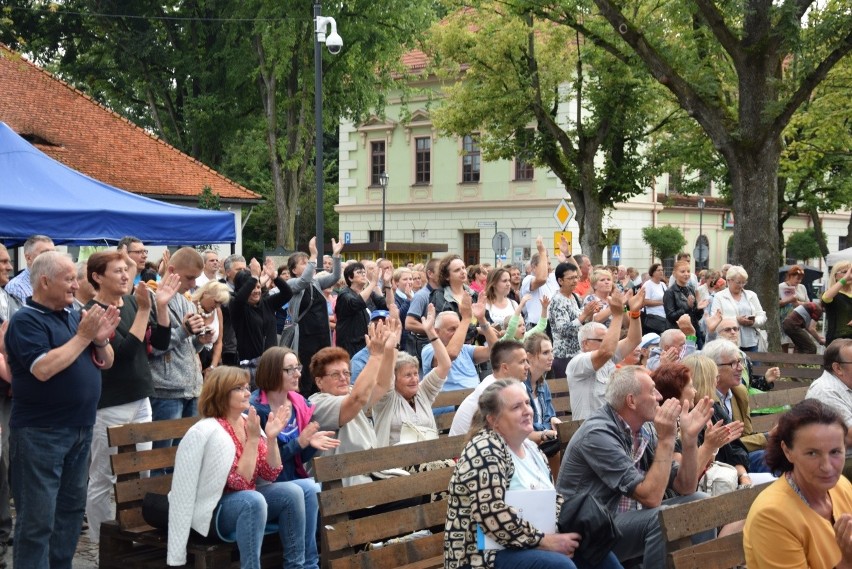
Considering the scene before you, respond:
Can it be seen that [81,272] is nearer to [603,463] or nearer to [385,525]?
[385,525]

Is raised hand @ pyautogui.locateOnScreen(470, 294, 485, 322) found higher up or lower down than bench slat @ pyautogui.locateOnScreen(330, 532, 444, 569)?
higher up

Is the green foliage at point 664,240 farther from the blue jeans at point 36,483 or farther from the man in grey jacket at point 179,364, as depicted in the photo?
the blue jeans at point 36,483

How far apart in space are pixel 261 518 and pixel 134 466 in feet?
3.31

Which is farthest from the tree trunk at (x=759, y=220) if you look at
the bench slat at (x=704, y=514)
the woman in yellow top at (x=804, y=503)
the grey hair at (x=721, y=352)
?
the woman in yellow top at (x=804, y=503)

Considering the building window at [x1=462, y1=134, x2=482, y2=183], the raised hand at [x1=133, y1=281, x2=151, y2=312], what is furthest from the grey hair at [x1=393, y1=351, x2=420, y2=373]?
the building window at [x1=462, y1=134, x2=482, y2=183]

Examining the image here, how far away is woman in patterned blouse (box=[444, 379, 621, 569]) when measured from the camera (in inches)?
197

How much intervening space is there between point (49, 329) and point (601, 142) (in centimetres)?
2519

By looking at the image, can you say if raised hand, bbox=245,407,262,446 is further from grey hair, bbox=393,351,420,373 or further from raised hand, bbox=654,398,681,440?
raised hand, bbox=654,398,681,440

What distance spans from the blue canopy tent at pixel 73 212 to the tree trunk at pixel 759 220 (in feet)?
24.4

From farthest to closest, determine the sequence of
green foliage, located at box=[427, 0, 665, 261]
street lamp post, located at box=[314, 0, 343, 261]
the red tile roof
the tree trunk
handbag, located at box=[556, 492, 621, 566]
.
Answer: green foliage, located at box=[427, 0, 665, 261] → the red tile roof → street lamp post, located at box=[314, 0, 343, 261] → the tree trunk → handbag, located at box=[556, 492, 621, 566]

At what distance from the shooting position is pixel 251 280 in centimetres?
1012

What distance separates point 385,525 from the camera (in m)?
5.72

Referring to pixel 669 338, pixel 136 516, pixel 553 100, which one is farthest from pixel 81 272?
pixel 553 100

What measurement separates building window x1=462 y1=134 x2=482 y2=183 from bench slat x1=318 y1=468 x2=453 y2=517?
42403 millimetres
